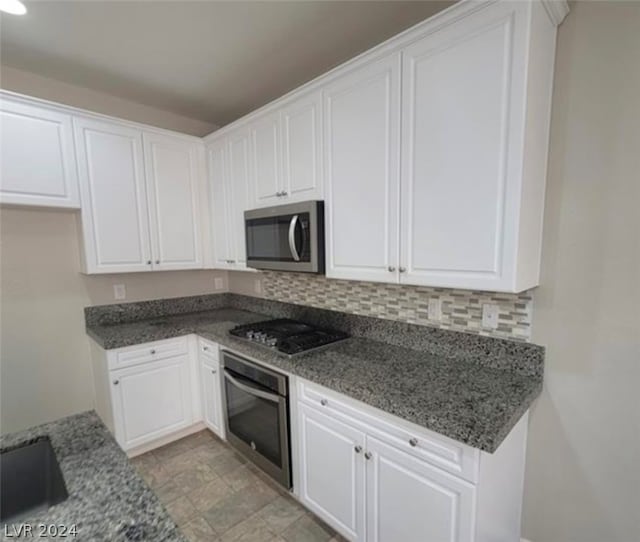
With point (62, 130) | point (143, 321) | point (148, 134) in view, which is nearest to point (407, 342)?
point (143, 321)

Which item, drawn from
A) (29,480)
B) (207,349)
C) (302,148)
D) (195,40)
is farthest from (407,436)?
(195,40)

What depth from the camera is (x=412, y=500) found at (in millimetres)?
1264

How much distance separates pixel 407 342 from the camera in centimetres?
185

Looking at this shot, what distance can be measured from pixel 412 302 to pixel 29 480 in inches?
65.4

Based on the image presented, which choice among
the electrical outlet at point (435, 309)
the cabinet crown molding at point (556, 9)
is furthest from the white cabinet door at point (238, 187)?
the cabinet crown molding at point (556, 9)

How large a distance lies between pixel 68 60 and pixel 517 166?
2606 millimetres

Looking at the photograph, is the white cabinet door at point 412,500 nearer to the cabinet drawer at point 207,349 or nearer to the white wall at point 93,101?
the cabinet drawer at point 207,349

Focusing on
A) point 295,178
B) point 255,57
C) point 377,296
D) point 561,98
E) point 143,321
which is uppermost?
point 255,57

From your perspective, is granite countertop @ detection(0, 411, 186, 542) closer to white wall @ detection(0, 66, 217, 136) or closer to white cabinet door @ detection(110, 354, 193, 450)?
white cabinet door @ detection(110, 354, 193, 450)

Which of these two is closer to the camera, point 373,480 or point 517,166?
point 517,166

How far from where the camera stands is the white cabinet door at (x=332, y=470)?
147cm

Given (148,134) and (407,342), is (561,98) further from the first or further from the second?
(148,134)

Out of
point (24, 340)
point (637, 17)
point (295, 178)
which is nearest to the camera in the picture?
point (637, 17)

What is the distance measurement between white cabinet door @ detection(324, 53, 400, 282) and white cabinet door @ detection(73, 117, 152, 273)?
1.55 metres
